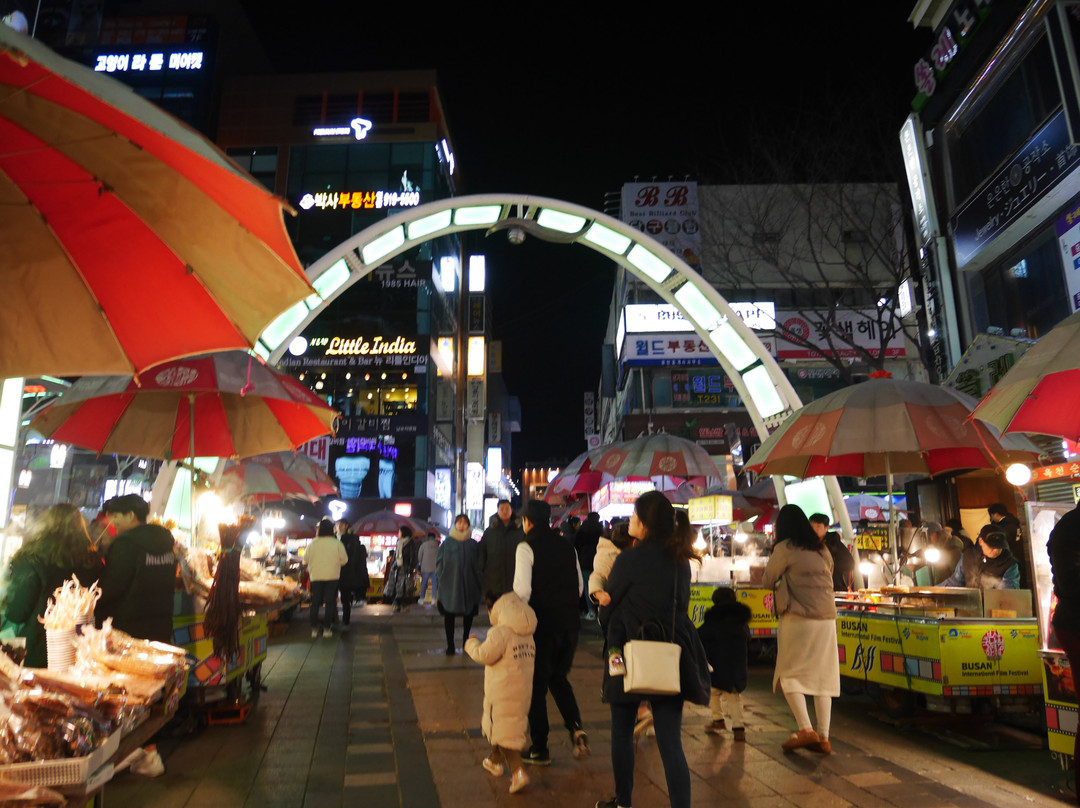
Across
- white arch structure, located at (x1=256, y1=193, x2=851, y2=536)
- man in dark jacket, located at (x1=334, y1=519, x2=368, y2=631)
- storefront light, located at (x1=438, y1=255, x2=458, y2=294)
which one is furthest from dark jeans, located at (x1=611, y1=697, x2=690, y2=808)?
storefront light, located at (x1=438, y1=255, x2=458, y2=294)

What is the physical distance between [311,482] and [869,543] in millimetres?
11158

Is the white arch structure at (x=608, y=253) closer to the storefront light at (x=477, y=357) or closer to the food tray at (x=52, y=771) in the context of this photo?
the food tray at (x=52, y=771)

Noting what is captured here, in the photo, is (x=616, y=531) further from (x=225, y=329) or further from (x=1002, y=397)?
(x=225, y=329)

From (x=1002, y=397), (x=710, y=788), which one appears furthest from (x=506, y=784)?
(x=1002, y=397)

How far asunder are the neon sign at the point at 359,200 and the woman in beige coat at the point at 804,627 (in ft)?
119

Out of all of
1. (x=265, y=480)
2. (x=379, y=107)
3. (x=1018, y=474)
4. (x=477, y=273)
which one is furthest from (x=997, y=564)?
(x=477, y=273)

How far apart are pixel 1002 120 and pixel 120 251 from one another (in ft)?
48.6

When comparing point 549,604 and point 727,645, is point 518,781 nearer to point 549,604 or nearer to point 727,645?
point 549,604

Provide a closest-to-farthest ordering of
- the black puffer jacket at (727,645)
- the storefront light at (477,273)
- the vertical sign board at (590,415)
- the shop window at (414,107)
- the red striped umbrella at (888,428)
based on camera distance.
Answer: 1. the black puffer jacket at (727,645)
2. the red striped umbrella at (888,428)
3. the shop window at (414,107)
4. the storefront light at (477,273)
5. the vertical sign board at (590,415)

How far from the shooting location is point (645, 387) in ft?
116

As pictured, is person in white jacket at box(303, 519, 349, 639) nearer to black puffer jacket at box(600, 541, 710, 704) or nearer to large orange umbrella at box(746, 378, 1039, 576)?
large orange umbrella at box(746, 378, 1039, 576)

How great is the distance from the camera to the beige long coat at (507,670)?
15.4ft

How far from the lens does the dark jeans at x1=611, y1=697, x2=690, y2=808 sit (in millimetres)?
3779

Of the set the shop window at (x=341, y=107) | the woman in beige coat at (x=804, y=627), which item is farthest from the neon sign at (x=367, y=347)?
the woman in beige coat at (x=804, y=627)
